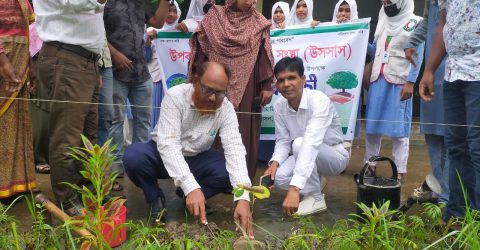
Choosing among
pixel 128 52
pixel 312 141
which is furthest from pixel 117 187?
pixel 312 141

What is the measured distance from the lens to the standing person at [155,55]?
4.80 metres

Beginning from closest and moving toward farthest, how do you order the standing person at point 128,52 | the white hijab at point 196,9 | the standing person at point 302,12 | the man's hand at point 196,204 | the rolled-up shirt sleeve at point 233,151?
the man's hand at point 196,204 < the rolled-up shirt sleeve at point 233,151 < the standing person at point 128,52 < the white hijab at point 196,9 < the standing person at point 302,12

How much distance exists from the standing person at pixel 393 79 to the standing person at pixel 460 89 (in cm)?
124

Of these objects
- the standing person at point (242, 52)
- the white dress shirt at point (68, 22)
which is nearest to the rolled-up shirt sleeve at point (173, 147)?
the white dress shirt at point (68, 22)

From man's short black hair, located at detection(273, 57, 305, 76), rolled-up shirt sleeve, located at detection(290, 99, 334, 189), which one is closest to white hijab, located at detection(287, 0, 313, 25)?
man's short black hair, located at detection(273, 57, 305, 76)

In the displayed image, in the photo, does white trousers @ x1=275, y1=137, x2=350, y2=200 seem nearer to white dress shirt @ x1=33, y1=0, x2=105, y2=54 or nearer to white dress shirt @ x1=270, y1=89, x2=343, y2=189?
white dress shirt @ x1=270, y1=89, x2=343, y2=189

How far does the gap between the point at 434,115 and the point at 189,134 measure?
1.54 meters

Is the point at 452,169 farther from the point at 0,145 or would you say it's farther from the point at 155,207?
the point at 0,145

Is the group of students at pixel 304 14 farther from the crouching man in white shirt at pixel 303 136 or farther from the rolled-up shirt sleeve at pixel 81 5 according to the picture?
the rolled-up shirt sleeve at pixel 81 5

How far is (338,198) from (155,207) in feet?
4.38

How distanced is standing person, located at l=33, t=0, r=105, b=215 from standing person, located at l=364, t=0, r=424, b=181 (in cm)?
223

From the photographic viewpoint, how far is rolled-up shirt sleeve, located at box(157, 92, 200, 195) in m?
2.83

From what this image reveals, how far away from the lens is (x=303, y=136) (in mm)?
3447

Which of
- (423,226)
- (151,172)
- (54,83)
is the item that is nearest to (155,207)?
(151,172)
